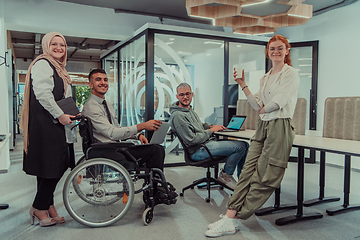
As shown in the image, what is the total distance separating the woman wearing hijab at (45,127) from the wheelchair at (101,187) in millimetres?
162

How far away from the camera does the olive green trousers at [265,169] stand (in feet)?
7.16

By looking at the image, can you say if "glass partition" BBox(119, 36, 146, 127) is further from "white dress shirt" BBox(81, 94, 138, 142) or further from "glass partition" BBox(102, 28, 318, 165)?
"white dress shirt" BBox(81, 94, 138, 142)

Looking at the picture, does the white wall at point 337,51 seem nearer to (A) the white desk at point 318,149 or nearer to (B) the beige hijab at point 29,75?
(A) the white desk at point 318,149

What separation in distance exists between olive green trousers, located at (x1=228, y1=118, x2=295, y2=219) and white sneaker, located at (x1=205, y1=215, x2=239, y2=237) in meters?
0.09

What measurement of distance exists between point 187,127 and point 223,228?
106cm

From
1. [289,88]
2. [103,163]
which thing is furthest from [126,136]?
[289,88]

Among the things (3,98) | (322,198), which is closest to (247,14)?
(322,198)

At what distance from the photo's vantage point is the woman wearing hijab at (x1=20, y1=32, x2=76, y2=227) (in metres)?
2.24

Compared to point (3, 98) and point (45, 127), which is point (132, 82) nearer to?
point (3, 98)

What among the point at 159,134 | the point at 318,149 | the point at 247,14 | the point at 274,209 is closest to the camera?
the point at 318,149

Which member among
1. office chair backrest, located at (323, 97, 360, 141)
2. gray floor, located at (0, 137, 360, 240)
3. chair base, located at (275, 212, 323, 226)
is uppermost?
office chair backrest, located at (323, 97, 360, 141)

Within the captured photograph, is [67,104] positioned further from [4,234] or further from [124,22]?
[124,22]

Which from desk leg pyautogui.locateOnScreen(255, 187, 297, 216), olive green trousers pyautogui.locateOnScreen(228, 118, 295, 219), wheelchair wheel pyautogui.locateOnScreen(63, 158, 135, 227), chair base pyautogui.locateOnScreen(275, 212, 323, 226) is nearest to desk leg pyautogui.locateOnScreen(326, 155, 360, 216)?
chair base pyautogui.locateOnScreen(275, 212, 323, 226)

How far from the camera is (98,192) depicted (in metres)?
2.35
